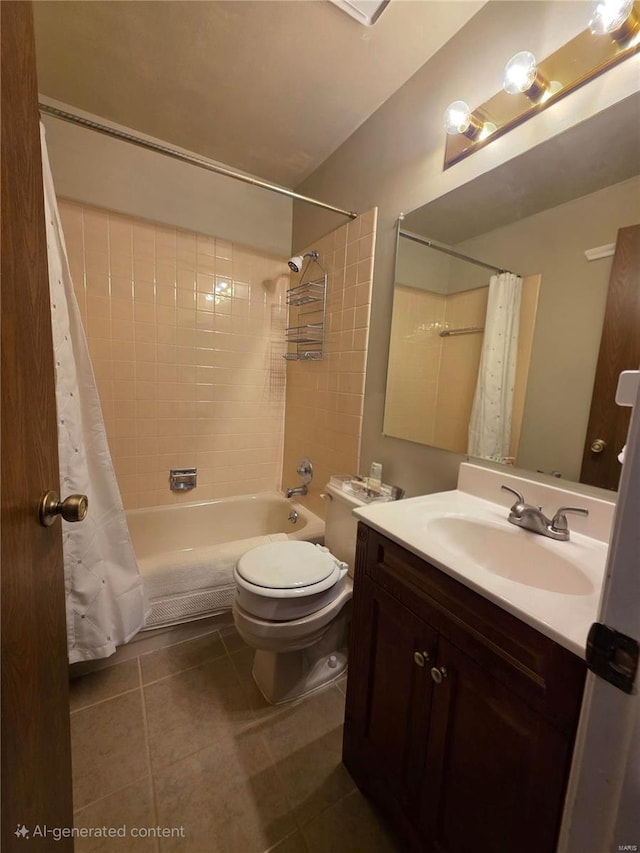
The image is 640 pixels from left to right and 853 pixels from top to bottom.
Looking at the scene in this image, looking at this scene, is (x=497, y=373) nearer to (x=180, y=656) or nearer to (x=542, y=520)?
(x=542, y=520)

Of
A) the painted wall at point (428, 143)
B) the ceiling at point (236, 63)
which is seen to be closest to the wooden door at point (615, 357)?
the painted wall at point (428, 143)

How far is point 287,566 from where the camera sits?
128 centimetres

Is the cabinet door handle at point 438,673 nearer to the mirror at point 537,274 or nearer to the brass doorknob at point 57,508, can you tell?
the mirror at point 537,274

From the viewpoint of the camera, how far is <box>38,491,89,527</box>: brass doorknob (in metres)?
0.58

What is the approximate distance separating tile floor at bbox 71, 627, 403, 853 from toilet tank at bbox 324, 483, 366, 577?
550mm

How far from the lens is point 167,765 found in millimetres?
1083

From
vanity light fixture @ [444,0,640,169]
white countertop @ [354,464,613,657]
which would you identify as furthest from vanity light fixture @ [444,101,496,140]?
white countertop @ [354,464,613,657]

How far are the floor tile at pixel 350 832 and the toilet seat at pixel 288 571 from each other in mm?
584

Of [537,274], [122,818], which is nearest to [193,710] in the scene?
[122,818]

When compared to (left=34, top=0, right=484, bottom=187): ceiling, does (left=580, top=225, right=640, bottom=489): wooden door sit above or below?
below

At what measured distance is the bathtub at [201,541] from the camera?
153 cm

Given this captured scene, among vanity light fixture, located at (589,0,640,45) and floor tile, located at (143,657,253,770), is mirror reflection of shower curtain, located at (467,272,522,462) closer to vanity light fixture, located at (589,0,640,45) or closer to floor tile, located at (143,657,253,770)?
vanity light fixture, located at (589,0,640,45)

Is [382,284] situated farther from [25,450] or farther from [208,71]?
[25,450]

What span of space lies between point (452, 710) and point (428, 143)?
5.92ft
